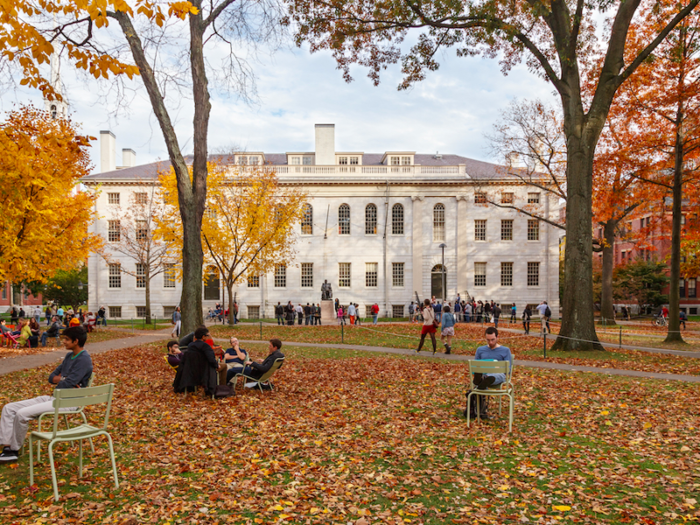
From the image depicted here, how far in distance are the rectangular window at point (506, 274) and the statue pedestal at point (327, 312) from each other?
57.4 ft

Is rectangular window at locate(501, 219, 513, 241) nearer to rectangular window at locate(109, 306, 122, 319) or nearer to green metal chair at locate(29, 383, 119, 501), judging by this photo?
rectangular window at locate(109, 306, 122, 319)

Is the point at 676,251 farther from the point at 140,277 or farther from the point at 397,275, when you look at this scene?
the point at 140,277

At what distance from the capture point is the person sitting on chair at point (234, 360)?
10008 mm

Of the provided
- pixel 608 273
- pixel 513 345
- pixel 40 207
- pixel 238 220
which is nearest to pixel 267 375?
pixel 513 345

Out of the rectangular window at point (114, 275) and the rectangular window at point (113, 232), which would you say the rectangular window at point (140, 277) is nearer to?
the rectangular window at point (114, 275)

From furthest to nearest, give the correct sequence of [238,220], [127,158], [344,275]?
[127,158], [344,275], [238,220]

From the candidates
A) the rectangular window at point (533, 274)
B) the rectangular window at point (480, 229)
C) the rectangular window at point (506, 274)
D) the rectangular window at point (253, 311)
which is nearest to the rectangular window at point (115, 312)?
the rectangular window at point (253, 311)

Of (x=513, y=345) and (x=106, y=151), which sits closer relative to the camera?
(x=513, y=345)

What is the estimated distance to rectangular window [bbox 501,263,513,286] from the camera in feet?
144

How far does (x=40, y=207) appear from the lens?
1864 cm

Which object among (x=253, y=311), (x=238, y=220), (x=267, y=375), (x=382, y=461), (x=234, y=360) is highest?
(x=238, y=220)

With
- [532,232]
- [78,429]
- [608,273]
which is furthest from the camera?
[532,232]

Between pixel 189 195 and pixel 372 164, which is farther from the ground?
pixel 372 164

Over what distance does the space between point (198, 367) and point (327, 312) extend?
24930mm
